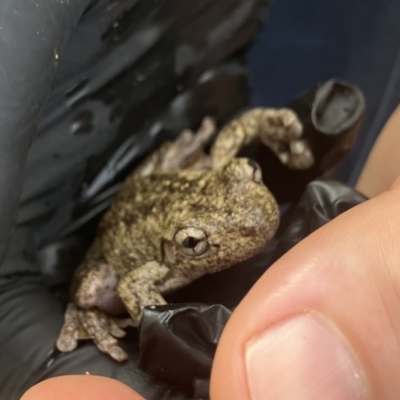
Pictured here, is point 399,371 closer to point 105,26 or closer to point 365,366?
point 365,366

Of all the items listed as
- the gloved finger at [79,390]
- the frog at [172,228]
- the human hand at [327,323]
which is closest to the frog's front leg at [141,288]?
the frog at [172,228]

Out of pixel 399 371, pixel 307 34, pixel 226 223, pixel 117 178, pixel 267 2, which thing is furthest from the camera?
pixel 307 34

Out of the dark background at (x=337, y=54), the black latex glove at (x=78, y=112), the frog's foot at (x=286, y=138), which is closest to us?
the black latex glove at (x=78, y=112)

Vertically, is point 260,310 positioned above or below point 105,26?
below

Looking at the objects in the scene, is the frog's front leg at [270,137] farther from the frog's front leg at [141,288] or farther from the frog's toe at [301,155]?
the frog's front leg at [141,288]

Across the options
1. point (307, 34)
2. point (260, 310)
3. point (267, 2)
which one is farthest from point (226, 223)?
point (307, 34)

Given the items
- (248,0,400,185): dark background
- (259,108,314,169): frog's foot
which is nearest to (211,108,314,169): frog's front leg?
(259,108,314,169): frog's foot

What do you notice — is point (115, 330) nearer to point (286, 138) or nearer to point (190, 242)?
point (190, 242)
